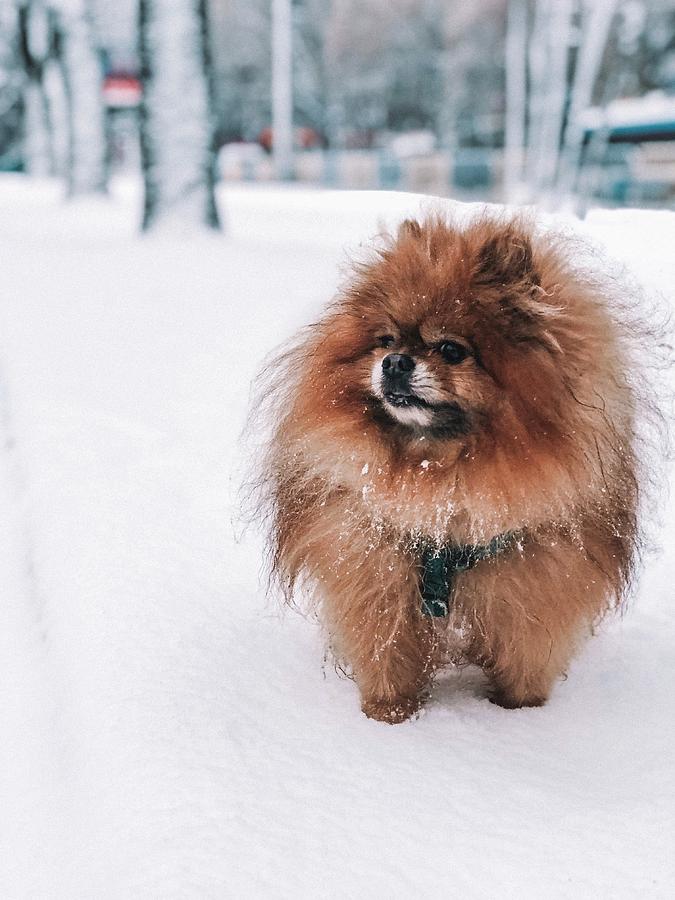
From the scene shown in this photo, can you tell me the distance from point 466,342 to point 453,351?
0.03m

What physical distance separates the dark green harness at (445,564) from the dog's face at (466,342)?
260mm

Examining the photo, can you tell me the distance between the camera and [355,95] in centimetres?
2998

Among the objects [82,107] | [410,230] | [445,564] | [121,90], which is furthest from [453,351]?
[121,90]

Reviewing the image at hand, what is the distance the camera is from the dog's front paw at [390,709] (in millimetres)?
2139

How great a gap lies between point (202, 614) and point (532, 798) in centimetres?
109

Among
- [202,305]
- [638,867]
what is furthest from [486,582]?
[202,305]

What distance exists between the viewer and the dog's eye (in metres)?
1.81

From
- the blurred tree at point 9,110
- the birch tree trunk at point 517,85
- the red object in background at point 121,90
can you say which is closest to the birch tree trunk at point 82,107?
the birch tree trunk at point 517,85

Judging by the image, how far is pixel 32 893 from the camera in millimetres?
1626

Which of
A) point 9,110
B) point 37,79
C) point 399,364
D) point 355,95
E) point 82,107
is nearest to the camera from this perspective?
point 399,364

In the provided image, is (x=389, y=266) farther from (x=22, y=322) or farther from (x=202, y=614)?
(x=22, y=322)

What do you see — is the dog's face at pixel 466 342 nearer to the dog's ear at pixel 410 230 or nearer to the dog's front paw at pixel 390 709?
the dog's ear at pixel 410 230

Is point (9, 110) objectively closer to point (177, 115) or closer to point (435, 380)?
point (177, 115)

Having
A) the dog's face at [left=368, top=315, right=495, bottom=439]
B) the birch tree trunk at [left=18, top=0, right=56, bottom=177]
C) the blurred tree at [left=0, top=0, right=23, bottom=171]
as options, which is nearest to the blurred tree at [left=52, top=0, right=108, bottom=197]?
the birch tree trunk at [left=18, top=0, right=56, bottom=177]
